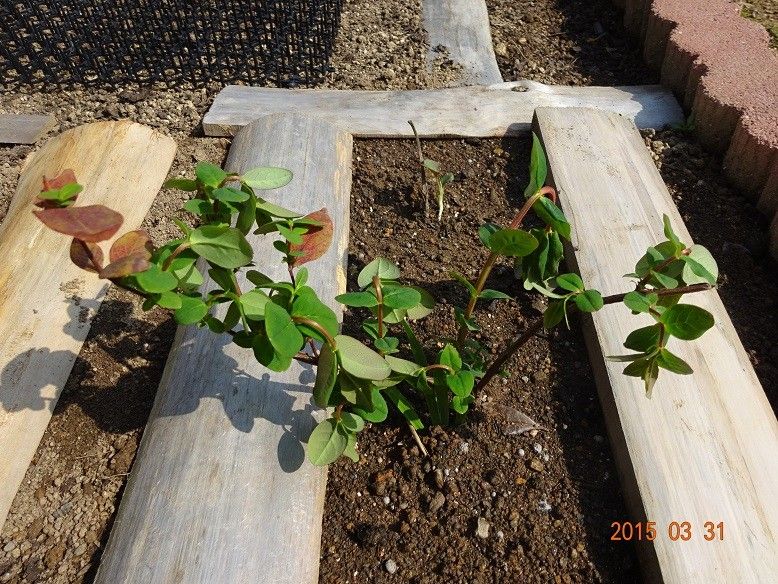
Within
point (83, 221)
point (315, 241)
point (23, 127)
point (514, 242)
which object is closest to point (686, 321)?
point (514, 242)

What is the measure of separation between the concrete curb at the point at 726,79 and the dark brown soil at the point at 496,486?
0.84 m

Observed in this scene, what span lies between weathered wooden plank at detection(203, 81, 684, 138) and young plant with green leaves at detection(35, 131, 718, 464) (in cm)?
108

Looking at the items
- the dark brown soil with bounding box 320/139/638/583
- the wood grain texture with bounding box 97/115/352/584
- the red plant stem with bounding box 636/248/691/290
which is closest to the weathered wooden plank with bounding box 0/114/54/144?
the wood grain texture with bounding box 97/115/352/584

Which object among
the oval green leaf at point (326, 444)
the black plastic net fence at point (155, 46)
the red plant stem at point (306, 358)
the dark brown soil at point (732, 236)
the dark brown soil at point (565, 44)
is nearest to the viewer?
the oval green leaf at point (326, 444)

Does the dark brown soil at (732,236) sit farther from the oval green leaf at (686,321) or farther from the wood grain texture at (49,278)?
the wood grain texture at (49,278)

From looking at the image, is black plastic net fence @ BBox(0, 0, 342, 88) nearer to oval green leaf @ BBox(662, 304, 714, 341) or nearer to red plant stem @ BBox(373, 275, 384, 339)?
red plant stem @ BBox(373, 275, 384, 339)

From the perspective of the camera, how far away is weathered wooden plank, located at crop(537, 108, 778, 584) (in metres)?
1.18

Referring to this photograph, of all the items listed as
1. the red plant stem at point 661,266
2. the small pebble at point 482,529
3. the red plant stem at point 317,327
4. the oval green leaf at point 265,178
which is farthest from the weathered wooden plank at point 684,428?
the oval green leaf at point 265,178

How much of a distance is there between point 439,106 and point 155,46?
1.17 meters

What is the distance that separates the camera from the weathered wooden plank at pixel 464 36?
2521 mm

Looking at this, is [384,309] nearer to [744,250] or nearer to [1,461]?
[1,461]

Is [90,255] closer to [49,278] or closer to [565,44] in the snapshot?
[49,278]

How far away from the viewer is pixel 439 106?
221 centimetres

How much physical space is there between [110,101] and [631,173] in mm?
1871
